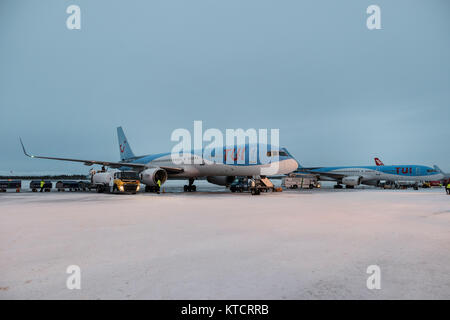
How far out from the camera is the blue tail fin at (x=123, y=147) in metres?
33.9

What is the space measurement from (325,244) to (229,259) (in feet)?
6.56

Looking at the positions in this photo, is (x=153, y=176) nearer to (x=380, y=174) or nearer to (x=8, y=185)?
(x=8, y=185)

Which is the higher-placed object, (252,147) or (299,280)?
(252,147)

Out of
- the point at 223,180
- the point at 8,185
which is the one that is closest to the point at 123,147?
the point at 8,185

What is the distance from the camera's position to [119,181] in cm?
2105

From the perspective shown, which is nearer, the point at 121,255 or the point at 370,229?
the point at 121,255

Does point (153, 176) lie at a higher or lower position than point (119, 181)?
higher

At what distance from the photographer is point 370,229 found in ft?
21.8

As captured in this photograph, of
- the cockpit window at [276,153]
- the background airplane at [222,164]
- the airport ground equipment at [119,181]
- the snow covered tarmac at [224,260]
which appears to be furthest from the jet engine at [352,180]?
the snow covered tarmac at [224,260]

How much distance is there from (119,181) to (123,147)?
569 inches

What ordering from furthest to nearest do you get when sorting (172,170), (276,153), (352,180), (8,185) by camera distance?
(352,180), (8,185), (172,170), (276,153)
